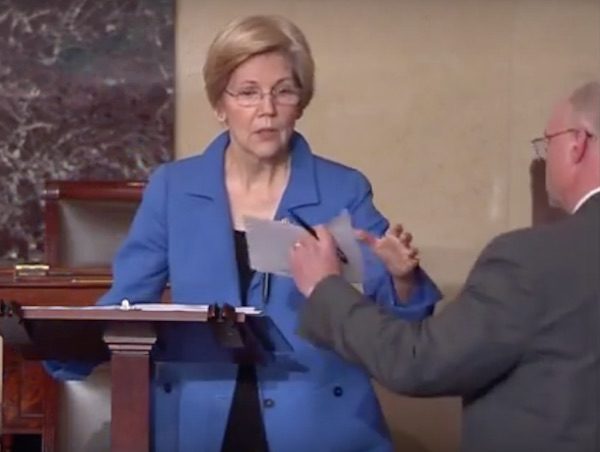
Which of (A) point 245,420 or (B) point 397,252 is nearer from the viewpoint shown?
(B) point 397,252

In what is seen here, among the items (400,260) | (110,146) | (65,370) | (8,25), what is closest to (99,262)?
(110,146)

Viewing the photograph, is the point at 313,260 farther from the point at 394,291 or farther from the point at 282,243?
the point at 394,291

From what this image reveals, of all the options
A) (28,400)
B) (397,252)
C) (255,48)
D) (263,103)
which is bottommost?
(28,400)

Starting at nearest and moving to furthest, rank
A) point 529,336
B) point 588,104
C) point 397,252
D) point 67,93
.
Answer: point 529,336, point 588,104, point 397,252, point 67,93

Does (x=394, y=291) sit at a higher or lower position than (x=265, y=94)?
lower

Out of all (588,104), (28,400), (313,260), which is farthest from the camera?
(28,400)

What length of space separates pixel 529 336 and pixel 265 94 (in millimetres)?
906

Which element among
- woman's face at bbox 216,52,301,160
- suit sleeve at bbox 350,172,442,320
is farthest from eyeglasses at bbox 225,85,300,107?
suit sleeve at bbox 350,172,442,320

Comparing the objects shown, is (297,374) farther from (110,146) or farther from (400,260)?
(110,146)

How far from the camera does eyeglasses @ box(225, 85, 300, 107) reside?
2.60 meters

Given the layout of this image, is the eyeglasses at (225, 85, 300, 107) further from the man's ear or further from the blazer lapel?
the man's ear

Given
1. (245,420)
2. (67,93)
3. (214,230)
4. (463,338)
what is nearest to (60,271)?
(67,93)

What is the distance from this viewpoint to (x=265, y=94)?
259 centimetres

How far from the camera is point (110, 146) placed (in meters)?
4.62
